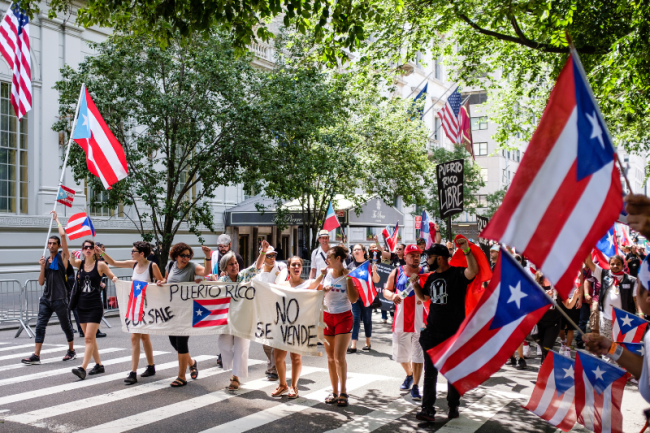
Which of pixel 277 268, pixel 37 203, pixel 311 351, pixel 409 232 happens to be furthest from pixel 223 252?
pixel 409 232

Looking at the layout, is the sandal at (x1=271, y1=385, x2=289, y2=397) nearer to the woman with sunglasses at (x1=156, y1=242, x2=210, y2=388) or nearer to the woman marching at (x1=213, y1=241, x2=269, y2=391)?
the woman marching at (x1=213, y1=241, x2=269, y2=391)

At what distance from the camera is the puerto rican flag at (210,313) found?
812 cm

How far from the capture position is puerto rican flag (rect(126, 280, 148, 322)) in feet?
27.8

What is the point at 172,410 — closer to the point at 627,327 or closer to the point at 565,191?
the point at 565,191

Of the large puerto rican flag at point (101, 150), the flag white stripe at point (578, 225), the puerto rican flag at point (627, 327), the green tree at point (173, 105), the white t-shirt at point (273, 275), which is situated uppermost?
the green tree at point (173, 105)

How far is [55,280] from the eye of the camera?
392 inches

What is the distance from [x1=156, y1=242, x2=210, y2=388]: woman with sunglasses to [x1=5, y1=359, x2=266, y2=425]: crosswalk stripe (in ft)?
0.74

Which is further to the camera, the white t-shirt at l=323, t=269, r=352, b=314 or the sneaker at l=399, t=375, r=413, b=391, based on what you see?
the sneaker at l=399, t=375, r=413, b=391

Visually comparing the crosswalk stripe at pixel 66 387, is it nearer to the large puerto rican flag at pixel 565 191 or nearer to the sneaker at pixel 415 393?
the sneaker at pixel 415 393

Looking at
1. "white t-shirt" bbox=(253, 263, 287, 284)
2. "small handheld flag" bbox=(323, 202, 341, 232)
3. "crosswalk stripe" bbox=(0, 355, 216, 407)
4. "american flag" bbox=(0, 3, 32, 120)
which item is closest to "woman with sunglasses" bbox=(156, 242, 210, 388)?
"white t-shirt" bbox=(253, 263, 287, 284)

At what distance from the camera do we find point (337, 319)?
23.6 ft

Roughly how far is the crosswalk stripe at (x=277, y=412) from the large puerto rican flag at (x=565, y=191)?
3846 millimetres

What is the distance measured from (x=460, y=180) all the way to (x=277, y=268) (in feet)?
12.3

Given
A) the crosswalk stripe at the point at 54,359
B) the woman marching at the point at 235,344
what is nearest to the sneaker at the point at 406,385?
the woman marching at the point at 235,344
